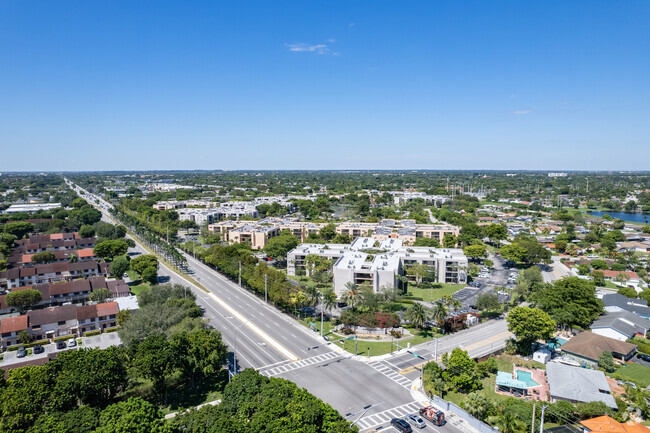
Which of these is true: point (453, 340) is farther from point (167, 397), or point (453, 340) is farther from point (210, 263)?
point (210, 263)

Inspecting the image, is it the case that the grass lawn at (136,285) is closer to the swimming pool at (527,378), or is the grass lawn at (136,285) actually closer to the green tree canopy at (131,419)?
the green tree canopy at (131,419)

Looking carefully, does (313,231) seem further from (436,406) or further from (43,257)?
(436,406)

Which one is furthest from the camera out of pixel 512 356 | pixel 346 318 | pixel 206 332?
pixel 346 318

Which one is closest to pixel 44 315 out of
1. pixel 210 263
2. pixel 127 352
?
pixel 127 352

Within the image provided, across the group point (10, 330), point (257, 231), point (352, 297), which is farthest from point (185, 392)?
point (257, 231)

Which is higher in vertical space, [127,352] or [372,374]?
[127,352]

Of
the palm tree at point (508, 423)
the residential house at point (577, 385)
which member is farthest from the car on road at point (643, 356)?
the palm tree at point (508, 423)
